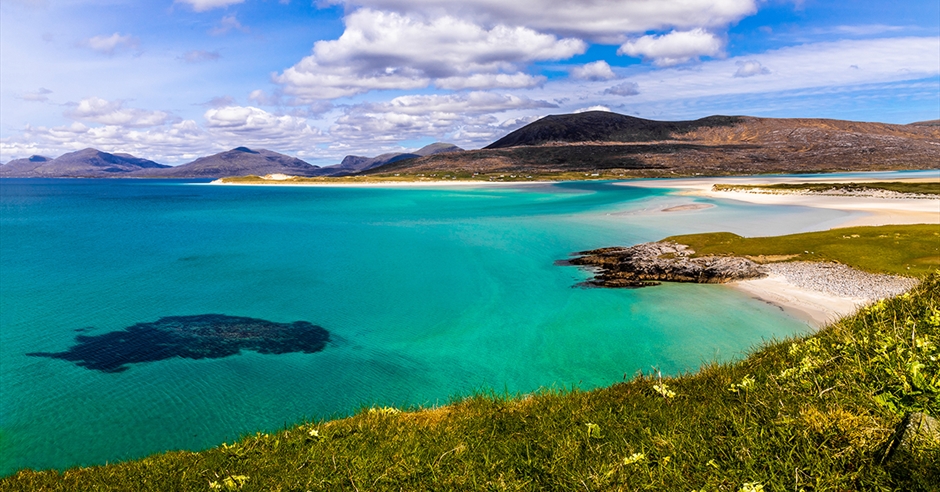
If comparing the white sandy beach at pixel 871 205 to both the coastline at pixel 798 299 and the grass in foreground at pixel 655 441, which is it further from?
the grass in foreground at pixel 655 441

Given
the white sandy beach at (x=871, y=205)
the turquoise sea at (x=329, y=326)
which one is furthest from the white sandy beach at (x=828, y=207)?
the turquoise sea at (x=329, y=326)

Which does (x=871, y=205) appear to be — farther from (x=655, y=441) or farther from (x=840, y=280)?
(x=655, y=441)

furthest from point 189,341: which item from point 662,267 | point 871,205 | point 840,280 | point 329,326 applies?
point 871,205

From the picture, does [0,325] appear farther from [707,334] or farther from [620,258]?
[620,258]

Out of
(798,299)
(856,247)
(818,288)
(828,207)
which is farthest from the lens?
(828,207)

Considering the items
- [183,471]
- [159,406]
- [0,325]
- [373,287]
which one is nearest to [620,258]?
[373,287]

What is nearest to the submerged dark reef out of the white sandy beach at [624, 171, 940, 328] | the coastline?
the white sandy beach at [624, 171, 940, 328]
